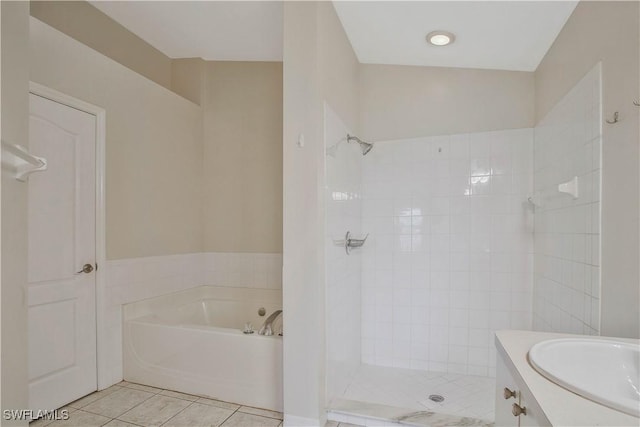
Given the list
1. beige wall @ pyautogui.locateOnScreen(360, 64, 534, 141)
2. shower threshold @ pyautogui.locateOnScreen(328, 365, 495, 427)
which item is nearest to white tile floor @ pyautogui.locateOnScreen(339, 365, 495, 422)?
shower threshold @ pyautogui.locateOnScreen(328, 365, 495, 427)

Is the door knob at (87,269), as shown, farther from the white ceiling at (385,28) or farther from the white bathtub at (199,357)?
the white ceiling at (385,28)

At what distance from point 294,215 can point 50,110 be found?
176cm

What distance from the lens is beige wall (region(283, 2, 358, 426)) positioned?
2.08 m

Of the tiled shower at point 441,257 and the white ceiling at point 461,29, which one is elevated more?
the white ceiling at point 461,29

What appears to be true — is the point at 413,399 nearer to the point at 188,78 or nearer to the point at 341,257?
the point at 341,257

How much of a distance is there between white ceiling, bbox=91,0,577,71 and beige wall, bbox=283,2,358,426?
42cm

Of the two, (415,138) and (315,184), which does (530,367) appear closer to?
(315,184)

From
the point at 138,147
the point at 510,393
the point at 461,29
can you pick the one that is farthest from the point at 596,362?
the point at 138,147

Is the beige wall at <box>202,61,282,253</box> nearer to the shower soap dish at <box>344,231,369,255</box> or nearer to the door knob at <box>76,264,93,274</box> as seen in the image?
the shower soap dish at <box>344,231,369,255</box>

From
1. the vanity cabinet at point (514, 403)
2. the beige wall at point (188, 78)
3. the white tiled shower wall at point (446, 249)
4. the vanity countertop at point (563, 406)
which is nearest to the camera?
the vanity countertop at point (563, 406)

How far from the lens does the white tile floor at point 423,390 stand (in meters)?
2.31

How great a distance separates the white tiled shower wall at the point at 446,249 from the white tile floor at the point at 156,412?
1.24 m

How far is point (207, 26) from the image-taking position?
9.48ft

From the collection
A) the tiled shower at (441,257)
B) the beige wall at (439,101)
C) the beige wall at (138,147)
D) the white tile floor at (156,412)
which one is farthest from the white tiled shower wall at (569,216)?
the beige wall at (138,147)
